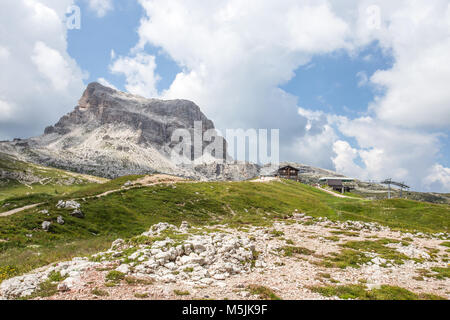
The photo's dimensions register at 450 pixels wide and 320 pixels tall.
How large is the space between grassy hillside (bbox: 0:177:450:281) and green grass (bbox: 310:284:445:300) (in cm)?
2093

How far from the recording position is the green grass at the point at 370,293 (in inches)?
559

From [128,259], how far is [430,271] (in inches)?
995

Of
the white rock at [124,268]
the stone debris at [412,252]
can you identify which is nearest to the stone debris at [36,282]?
the white rock at [124,268]

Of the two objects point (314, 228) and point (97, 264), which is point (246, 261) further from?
point (314, 228)

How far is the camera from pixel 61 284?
41.5 ft

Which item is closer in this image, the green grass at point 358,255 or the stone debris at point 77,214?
the green grass at point 358,255

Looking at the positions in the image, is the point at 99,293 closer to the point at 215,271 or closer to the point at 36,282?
the point at 36,282

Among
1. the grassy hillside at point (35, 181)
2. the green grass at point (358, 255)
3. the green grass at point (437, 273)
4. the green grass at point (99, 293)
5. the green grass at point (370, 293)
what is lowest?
the green grass at point (437, 273)

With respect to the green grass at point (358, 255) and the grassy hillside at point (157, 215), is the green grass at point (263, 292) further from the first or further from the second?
the grassy hillside at point (157, 215)

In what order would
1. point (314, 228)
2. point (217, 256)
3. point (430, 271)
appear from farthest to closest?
1. point (314, 228)
2. point (430, 271)
3. point (217, 256)

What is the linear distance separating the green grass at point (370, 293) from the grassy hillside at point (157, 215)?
2093cm

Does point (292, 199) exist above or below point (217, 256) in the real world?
above
